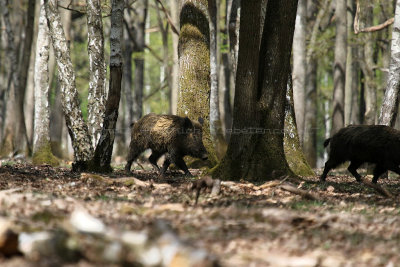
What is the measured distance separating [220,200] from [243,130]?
2789 mm

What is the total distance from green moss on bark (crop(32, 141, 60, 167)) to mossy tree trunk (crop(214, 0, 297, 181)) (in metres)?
Answer: 7.36

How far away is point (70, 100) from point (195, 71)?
3.34 metres

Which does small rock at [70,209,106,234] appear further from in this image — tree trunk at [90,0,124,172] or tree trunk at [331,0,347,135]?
tree trunk at [331,0,347,135]

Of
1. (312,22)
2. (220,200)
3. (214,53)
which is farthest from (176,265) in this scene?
(312,22)

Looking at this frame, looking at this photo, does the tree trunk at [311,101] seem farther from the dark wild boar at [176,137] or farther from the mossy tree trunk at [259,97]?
the mossy tree trunk at [259,97]

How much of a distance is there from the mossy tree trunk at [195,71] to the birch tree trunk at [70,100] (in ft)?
9.24

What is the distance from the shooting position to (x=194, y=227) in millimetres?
4996

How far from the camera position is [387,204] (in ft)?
25.3

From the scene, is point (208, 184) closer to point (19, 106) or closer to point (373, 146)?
point (373, 146)

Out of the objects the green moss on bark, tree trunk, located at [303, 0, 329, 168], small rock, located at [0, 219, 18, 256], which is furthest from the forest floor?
tree trunk, located at [303, 0, 329, 168]

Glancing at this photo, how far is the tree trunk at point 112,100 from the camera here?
11.2m

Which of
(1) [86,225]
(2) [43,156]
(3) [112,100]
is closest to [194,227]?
(1) [86,225]

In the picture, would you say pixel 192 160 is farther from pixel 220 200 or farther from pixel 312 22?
pixel 312 22

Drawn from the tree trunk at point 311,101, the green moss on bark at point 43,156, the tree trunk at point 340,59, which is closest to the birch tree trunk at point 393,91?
the tree trunk at point 311,101
